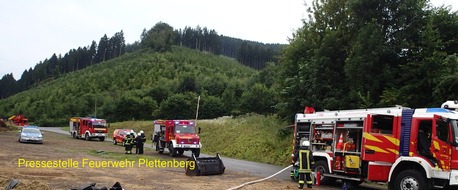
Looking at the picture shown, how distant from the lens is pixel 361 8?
83.3ft

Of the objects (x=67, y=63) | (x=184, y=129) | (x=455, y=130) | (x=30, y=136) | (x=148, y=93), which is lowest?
(x=30, y=136)

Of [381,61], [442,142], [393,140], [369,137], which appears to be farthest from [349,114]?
[381,61]

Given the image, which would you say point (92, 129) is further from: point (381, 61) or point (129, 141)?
point (381, 61)

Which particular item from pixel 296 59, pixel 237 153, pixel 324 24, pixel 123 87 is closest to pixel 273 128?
pixel 237 153

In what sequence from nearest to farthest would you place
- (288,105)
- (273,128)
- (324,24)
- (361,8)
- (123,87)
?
1. (361,8)
2. (288,105)
3. (324,24)
4. (273,128)
5. (123,87)

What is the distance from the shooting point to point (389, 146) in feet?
45.5

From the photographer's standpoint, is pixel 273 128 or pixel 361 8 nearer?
pixel 361 8

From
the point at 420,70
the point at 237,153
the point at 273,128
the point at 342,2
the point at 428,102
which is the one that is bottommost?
the point at 237,153

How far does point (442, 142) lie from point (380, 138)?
2109mm

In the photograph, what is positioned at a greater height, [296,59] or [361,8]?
[361,8]

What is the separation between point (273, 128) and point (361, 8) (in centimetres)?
1378

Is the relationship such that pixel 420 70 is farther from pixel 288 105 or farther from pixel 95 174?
pixel 95 174

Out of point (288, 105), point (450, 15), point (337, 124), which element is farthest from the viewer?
point (288, 105)

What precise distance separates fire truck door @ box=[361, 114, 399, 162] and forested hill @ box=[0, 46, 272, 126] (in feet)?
152
